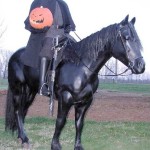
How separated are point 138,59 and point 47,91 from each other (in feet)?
4.95

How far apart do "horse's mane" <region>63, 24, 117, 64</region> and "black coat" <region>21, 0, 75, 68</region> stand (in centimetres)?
32

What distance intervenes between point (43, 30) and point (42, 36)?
0.49 ft

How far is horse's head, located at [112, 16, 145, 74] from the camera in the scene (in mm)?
4383

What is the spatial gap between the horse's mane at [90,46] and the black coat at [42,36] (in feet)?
1.05

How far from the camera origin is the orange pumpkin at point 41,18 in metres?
5.17

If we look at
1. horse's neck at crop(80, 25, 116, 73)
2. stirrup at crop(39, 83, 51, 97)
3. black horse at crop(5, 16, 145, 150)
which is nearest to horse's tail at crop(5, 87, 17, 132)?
black horse at crop(5, 16, 145, 150)

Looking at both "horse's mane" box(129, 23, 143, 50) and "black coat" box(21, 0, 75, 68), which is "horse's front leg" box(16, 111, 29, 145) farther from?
"horse's mane" box(129, 23, 143, 50)

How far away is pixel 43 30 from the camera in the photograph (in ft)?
17.4

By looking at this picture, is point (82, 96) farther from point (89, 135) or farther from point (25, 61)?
point (89, 135)

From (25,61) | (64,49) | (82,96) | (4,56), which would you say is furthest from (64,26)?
(4,56)

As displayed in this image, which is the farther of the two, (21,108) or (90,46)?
(21,108)

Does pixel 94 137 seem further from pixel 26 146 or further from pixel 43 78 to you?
pixel 43 78

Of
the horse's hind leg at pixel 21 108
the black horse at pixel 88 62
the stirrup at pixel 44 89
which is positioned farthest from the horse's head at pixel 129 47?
the horse's hind leg at pixel 21 108

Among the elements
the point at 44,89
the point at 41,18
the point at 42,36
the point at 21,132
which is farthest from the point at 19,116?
the point at 41,18
